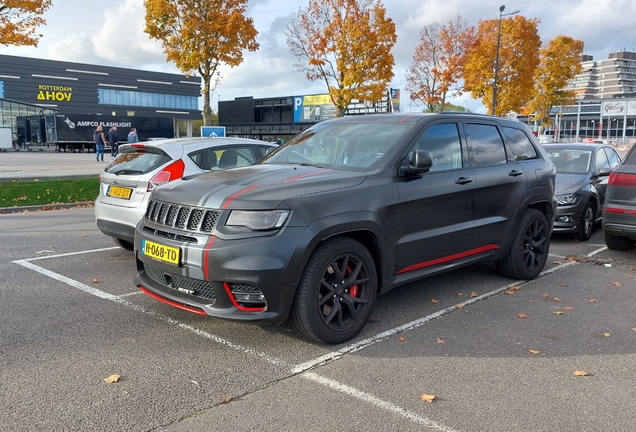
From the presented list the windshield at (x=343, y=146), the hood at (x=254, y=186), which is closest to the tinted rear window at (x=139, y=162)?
the windshield at (x=343, y=146)

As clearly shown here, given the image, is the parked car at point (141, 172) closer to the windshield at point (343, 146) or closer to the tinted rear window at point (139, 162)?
the tinted rear window at point (139, 162)

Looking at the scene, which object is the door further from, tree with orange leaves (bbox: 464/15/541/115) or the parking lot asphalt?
tree with orange leaves (bbox: 464/15/541/115)

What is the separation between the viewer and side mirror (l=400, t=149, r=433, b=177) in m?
4.54

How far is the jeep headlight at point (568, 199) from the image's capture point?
8.67m

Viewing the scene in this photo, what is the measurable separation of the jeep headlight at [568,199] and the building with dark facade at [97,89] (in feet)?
216

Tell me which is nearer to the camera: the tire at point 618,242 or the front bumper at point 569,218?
the tire at point 618,242

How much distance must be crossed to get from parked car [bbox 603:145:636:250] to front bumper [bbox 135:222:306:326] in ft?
17.4

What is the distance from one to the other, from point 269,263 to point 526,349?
2153 mm

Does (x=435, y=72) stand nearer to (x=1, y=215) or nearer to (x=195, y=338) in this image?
(x=1, y=215)

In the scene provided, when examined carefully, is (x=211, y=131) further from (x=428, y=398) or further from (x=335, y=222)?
(x=428, y=398)

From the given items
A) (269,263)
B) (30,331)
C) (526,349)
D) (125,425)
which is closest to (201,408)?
(125,425)

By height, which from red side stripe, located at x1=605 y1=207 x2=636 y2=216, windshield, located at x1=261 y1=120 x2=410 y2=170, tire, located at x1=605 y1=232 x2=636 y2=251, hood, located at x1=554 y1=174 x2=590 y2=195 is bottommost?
tire, located at x1=605 y1=232 x2=636 y2=251

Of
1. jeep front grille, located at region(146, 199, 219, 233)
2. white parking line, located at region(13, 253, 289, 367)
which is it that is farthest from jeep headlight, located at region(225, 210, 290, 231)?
white parking line, located at region(13, 253, 289, 367)

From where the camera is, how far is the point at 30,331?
14.6 feet
